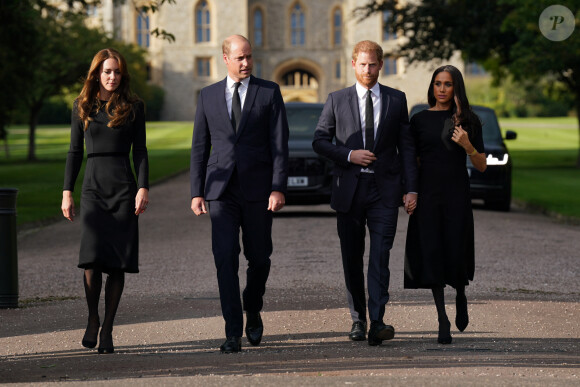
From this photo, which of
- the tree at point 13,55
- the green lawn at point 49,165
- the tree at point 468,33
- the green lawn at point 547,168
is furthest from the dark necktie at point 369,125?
the tree at point 468,33

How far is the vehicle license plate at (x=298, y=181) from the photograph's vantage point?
16703 mm

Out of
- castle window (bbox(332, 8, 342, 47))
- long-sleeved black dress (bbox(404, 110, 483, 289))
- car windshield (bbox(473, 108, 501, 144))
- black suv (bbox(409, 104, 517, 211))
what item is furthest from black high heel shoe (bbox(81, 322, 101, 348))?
castle window (bbox(332, 8, 342, 47))

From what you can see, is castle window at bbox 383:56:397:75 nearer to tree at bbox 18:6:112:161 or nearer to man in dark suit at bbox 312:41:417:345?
tree at bbox 18:6:112:161

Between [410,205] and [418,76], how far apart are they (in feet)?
276

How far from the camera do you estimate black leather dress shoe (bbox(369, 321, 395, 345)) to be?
6.62m

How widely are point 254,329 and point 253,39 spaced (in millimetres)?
90172

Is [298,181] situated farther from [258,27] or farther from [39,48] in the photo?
[258,27]

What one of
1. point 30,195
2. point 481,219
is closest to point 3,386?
point 481,219

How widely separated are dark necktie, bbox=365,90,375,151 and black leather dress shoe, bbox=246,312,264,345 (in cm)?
133

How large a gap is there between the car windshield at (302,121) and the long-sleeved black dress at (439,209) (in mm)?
10214

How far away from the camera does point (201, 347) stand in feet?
22.3

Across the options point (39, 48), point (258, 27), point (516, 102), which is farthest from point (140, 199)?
point (258, 27)

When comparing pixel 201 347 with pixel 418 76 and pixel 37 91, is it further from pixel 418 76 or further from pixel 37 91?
pixel 418 76

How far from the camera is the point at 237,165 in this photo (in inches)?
263
